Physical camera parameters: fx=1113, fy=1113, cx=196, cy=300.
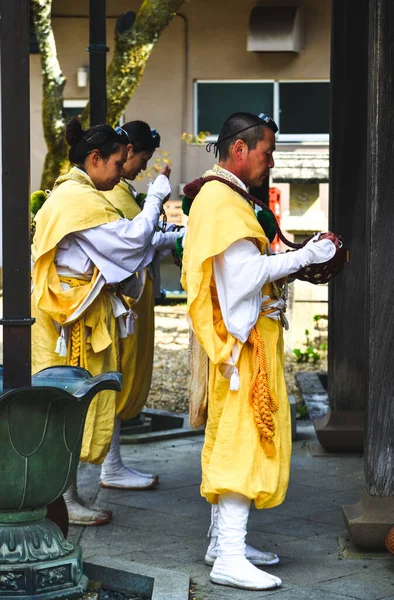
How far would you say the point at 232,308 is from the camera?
14.0 feet

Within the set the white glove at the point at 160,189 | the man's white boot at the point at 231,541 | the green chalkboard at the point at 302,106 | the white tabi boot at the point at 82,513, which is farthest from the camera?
the green chalkboard at the point at 302,106

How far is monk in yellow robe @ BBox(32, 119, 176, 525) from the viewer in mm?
4977

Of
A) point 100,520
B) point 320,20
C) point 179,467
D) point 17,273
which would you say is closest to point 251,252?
point 17,273

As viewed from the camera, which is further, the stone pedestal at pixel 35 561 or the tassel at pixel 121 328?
the tassel at pixel 121 328

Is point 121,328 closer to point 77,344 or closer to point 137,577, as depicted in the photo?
point 77,344

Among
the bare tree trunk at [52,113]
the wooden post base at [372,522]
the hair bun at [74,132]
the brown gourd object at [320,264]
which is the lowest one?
the wooden post base at [372,522]

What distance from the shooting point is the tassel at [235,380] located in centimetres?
429

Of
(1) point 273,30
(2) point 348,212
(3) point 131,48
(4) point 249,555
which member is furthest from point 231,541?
(1) point 273,30

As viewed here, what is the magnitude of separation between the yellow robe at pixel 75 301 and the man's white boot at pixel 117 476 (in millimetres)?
821

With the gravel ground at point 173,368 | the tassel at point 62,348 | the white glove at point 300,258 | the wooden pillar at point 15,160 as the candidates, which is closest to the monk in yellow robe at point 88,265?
the tassel at point 62,348

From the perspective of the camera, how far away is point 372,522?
461 centimetres

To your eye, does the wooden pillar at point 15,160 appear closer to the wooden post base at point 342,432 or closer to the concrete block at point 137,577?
the concrete block at point 137,577

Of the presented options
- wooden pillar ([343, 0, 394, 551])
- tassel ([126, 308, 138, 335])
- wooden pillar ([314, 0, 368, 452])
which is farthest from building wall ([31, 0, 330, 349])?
wooden pillar ([343, 0, 394, 551])

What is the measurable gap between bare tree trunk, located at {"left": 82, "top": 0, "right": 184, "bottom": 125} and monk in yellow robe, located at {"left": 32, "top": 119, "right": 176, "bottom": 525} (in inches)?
241
